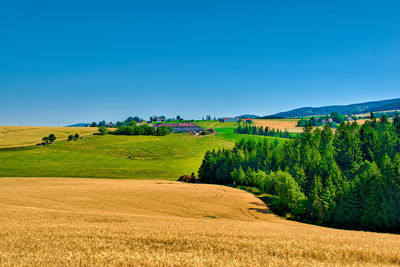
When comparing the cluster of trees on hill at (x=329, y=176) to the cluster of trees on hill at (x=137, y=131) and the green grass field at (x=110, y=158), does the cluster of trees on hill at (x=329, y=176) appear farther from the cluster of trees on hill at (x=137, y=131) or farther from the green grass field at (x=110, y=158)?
the cluster of trees on hill at (x=137, y=131)

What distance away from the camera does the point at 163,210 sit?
38688 mm

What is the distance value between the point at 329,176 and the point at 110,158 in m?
101

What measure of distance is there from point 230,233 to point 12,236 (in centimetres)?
1456

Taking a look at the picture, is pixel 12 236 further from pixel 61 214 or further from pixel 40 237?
pixel 61 214

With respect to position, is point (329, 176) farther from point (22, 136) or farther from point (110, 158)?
point (22, 136)

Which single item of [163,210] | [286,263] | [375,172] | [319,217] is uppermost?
A: [286,263]

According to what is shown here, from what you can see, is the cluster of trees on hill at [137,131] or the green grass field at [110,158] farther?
the cluster of trees on hill at [137,131]

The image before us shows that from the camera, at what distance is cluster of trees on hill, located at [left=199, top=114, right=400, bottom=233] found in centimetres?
3959

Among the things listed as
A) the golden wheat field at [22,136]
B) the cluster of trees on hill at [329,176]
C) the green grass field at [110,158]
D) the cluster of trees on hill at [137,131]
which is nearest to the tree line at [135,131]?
the cluster of trees on hill at [137,131]

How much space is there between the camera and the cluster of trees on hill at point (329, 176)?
39594mm

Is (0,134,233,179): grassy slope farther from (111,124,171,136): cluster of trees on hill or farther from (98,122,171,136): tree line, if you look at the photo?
(111,124,171,136): cluster of trees on hill

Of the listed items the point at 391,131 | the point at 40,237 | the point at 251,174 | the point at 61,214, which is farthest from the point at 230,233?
the point at 391,131

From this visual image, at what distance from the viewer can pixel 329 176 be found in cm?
4706

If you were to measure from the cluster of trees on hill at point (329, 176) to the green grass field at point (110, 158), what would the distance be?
2363 centimetres
